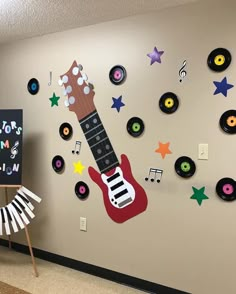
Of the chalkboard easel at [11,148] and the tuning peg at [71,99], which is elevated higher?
the tuning peg at [71,99]

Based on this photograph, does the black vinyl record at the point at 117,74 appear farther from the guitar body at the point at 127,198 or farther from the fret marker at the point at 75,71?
the guitar body at the point at 127,198

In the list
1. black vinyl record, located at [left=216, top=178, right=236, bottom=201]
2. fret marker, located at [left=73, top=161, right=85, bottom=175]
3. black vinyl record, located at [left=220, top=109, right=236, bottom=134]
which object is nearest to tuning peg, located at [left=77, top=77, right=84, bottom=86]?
fret marker, located at [left=73, top=161, right=85, bottom=175]

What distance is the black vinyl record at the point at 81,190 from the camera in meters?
3.03

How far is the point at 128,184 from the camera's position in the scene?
9.11 ft

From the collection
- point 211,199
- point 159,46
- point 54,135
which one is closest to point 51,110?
point 54,135

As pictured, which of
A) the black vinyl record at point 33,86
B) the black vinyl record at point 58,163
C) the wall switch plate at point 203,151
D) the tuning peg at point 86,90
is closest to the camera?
Result: the wall switch plate at point 203,151

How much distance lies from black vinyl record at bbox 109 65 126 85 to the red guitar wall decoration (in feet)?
0.84

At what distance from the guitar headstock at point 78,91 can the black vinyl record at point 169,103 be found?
70 centimetres

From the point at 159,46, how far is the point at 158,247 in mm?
1661

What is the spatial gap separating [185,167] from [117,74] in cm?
101

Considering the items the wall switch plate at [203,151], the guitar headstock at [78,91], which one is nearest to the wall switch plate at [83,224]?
the guitar headstock at [78,91]

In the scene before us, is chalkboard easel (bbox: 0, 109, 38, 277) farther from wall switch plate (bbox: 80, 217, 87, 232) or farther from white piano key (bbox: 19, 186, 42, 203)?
wall switch plate (bbox: 80, 217, 87, 232)

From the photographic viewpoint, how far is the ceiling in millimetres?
2410

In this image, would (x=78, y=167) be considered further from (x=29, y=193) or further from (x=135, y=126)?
(x=135, y=126)
